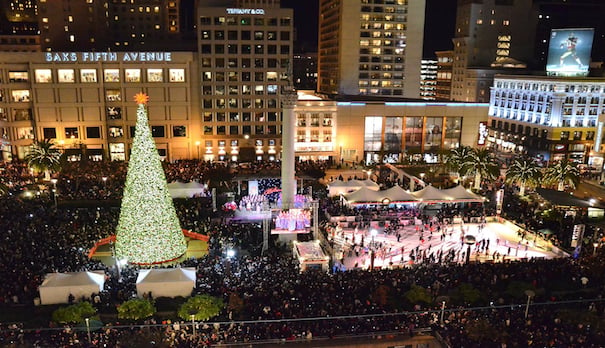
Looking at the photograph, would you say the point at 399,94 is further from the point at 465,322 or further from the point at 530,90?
the point at 465,322

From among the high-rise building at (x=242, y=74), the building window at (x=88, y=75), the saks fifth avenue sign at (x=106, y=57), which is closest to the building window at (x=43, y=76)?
the saks fifth avenue sign at (x=106, y=57)

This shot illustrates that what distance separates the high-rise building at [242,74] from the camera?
70625mm

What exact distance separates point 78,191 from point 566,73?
72530 mm

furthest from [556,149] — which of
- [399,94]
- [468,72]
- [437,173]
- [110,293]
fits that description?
[110,293]

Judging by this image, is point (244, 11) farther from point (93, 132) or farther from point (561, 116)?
point (561, 116)

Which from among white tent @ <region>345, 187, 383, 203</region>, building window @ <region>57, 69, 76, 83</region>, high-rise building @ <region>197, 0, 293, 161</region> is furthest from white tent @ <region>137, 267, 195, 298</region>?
building window @ <region>57, 69, 76, 83</region>

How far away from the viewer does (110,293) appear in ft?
92.0

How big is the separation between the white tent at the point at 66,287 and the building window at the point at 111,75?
4521 centimetres

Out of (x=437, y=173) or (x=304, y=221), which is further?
(x=437, y=173)

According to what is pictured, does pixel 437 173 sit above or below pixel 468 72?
below

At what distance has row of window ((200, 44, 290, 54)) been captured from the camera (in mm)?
70625

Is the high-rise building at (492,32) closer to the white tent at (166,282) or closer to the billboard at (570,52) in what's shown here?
the billboard at (570,52)

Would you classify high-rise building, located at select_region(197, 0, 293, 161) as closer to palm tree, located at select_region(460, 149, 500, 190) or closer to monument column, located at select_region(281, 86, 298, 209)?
palm tree, located at select_region(460, 149, 500, 190)

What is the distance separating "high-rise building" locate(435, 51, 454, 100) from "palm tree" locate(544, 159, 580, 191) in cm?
7651
